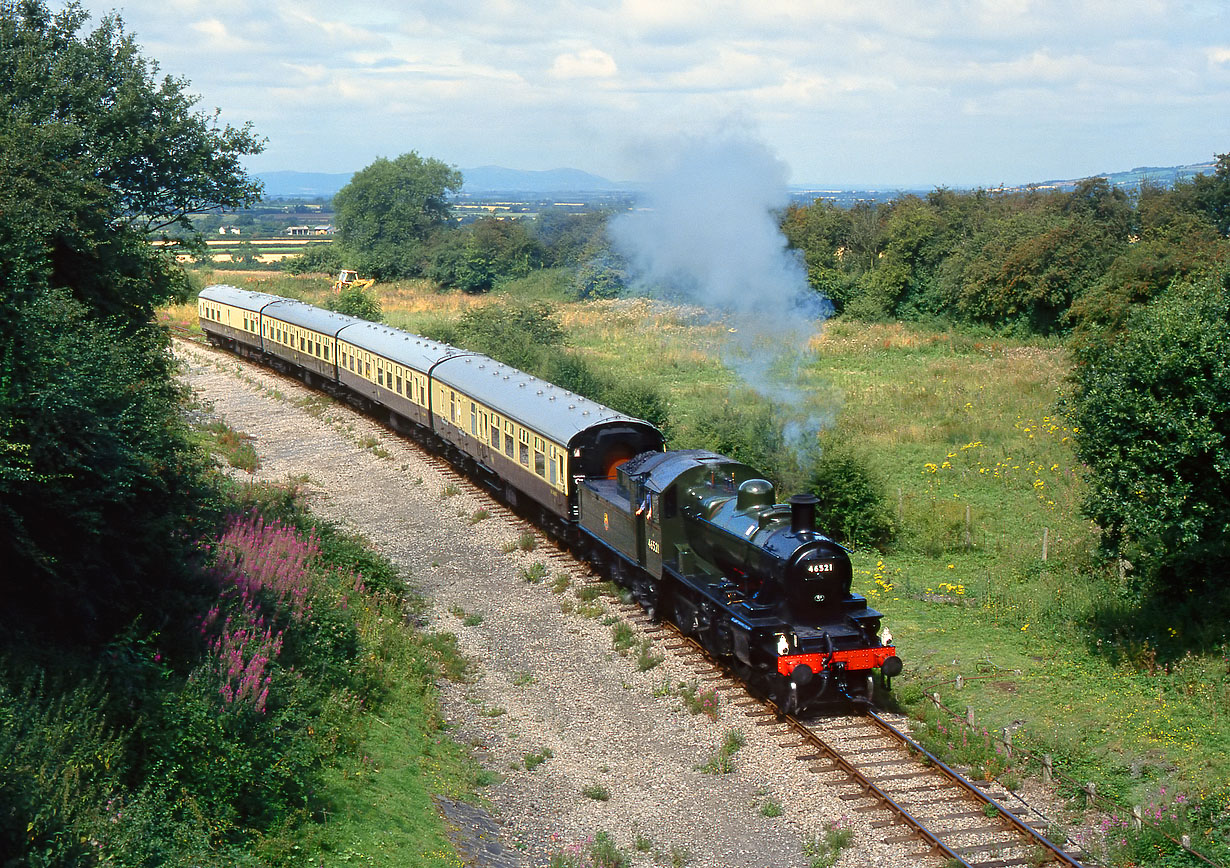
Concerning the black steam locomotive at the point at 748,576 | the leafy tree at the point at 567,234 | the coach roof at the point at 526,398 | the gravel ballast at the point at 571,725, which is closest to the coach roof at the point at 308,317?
the coach roof at the point at 526,398

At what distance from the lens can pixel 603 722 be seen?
15.8 m

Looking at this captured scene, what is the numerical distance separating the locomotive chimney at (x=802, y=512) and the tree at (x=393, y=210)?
253 ft

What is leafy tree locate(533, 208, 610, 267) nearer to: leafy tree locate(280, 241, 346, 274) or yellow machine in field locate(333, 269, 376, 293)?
yellow machine in field locate(333, 269, 376, 293)

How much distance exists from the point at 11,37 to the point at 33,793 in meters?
16.7

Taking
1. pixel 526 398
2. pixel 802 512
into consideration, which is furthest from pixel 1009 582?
pixel 526 398

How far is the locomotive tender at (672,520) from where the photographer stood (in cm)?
1513

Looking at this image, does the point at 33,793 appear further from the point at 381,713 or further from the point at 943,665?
the point at 943,665

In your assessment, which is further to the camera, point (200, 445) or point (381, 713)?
point (200, 445)

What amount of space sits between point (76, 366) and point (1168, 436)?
48.5 ft

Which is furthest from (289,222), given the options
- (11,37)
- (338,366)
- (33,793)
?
(33,793)

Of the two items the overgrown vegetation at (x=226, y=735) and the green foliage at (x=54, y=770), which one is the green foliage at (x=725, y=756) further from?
the green foliage at (x=54, y=770)

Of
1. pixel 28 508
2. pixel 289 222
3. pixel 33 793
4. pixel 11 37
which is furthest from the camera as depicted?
pixel 289 222

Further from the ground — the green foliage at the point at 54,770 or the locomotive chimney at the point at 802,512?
the locomotive chimney at the point at 802,512

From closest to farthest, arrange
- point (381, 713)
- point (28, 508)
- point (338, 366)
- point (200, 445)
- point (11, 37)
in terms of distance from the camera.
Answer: point (28, 508) → point (381, 713) → point (11, 37) → point (200, 445) → point (338, 366)
